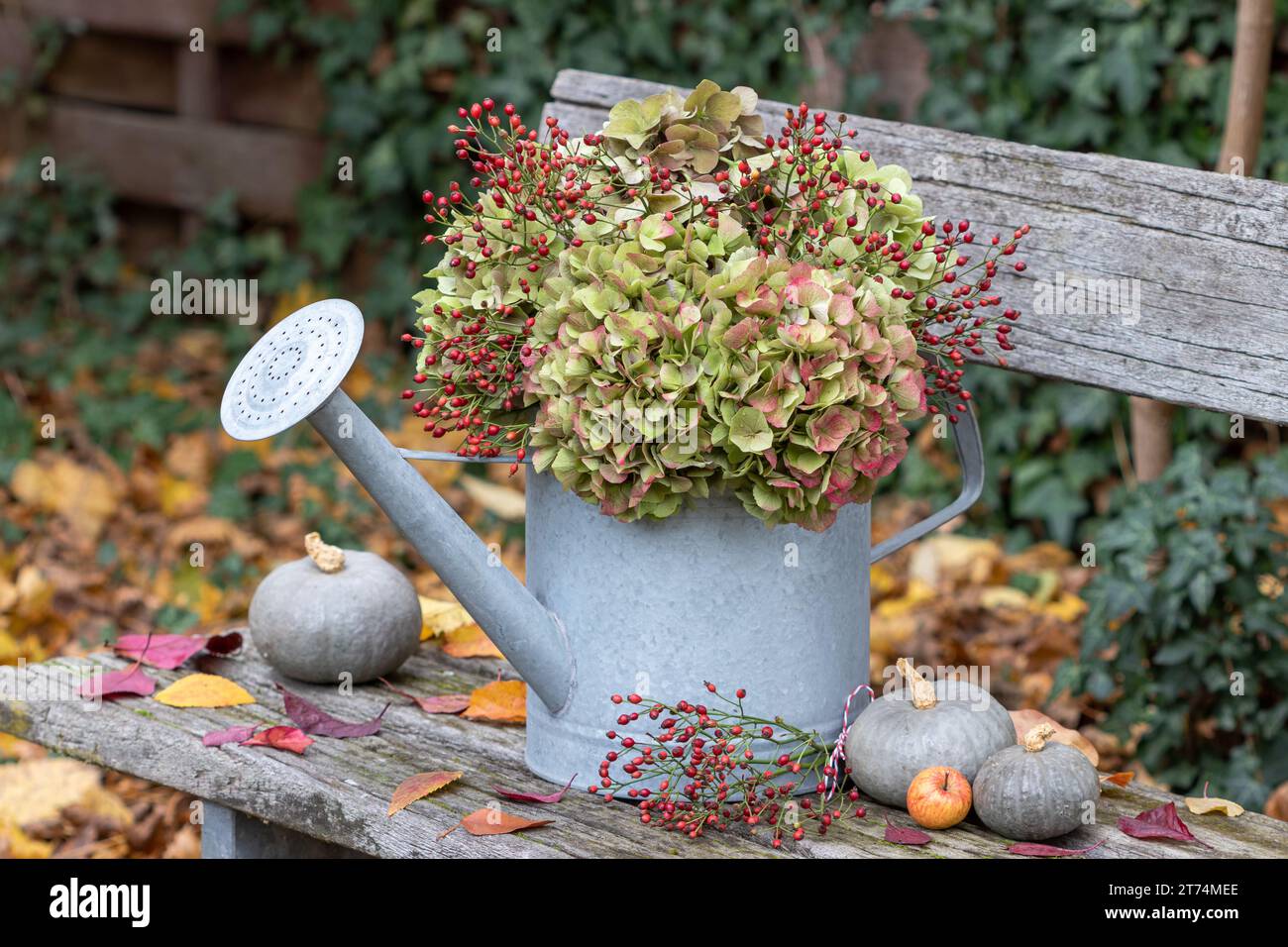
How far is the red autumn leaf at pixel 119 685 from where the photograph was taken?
1.77 meters

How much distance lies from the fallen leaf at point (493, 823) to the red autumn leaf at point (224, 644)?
625 millimetres

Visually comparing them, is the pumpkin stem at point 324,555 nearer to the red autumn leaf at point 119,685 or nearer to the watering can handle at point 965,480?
the red autumn leaf at point 119,685

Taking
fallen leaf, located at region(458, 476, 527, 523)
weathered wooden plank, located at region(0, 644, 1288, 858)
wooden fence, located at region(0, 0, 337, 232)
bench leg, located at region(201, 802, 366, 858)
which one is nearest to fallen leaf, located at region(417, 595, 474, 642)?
weathered wooden plank, located at region(0, 644, 1288, 858)

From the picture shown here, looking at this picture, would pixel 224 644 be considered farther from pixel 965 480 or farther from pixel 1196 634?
pixel 1196 634

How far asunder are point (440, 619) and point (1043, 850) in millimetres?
945

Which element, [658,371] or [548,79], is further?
[548,79]

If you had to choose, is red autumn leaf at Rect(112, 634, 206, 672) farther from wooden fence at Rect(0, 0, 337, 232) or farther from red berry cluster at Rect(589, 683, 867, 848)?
wooden fence at Rect(0, 0, 337, 232)

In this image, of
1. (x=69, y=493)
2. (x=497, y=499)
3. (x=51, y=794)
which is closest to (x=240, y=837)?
(x=51, y=794)

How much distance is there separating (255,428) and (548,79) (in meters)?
2.53

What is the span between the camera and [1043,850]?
1.40m

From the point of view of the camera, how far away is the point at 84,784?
2414mm

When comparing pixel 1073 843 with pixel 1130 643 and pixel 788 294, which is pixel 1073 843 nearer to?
pixel 788 294

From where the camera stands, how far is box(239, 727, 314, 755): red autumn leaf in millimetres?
1616

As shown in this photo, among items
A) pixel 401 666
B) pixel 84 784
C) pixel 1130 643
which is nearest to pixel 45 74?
→ pixel 84 784
